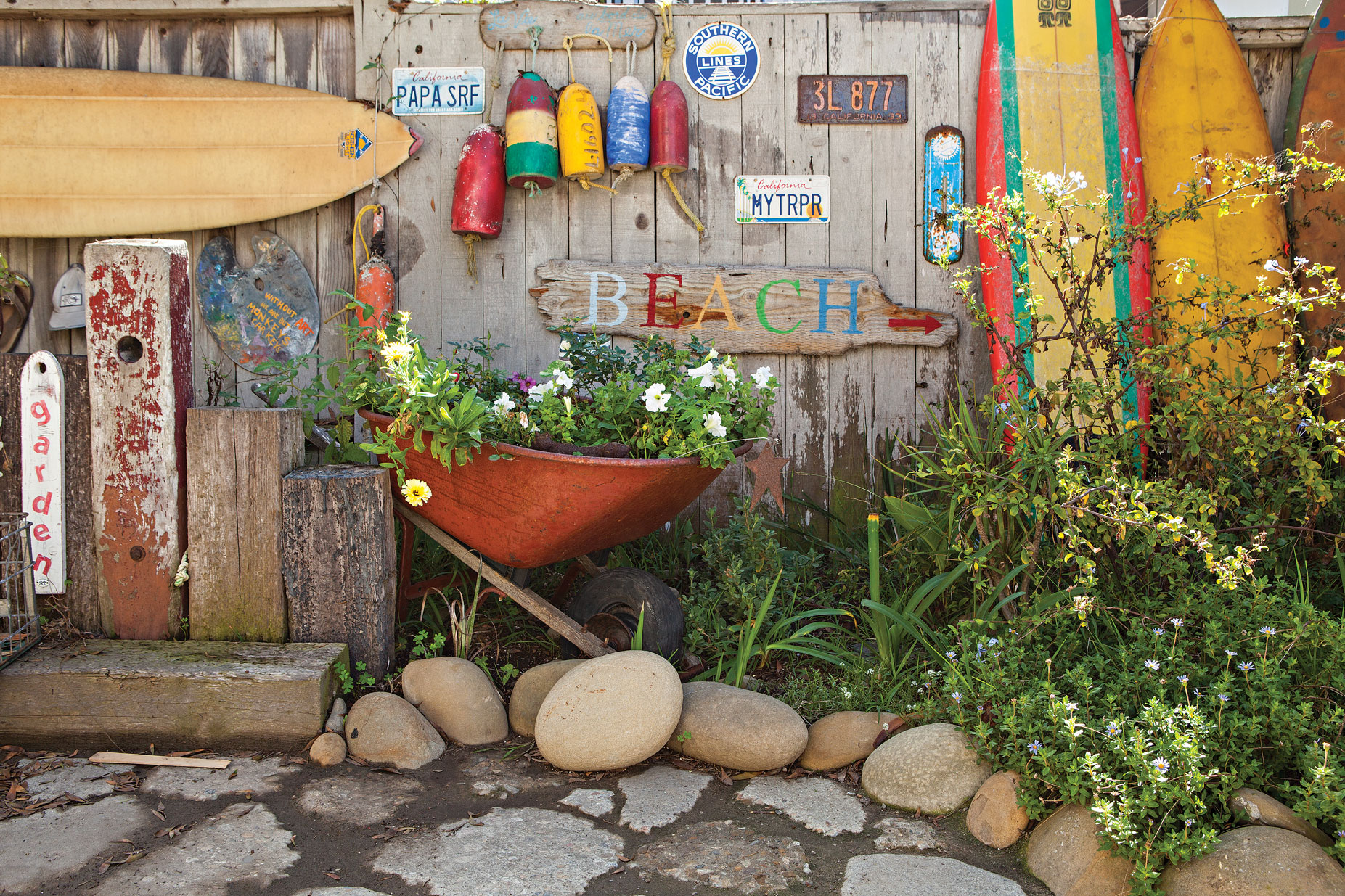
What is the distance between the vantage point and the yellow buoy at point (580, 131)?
330 cm

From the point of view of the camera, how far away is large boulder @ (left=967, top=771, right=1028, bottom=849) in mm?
1812

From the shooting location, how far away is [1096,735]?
6.10 ft

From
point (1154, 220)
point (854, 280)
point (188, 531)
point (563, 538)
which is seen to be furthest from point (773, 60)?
point (188, 531)

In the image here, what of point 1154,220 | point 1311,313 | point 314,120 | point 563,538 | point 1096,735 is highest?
point 314,120

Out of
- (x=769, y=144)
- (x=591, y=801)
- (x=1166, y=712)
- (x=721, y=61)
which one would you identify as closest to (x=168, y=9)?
(x=721, y=61)

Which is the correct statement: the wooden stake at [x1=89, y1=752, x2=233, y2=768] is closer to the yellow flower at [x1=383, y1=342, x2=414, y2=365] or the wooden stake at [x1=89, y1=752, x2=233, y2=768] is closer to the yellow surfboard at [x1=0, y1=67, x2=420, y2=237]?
the yellow flower at [x1=383, y1=342, x2=414, y2=365]

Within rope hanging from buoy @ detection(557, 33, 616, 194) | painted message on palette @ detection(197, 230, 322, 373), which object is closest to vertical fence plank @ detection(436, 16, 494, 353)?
rope hanging from buoy @ detection(557, 33, 616, 194)

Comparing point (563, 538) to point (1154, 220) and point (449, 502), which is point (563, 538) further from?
point (1154, 220)

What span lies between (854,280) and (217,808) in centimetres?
271

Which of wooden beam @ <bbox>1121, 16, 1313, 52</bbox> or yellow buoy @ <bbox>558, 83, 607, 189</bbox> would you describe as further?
wooden beam @ <bbox>1121, 16, 1313, 52</bbox>

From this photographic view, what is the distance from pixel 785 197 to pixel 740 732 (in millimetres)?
2180

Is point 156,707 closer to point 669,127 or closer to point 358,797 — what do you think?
point 358,797

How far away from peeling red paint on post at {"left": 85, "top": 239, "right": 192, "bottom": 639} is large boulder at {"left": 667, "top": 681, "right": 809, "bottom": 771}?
1455mm

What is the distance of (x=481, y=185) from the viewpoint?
332 cm
